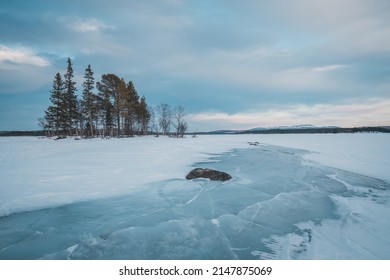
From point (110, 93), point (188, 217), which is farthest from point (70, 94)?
point (188, 217)

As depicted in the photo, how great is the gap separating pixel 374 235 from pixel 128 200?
6273 mm

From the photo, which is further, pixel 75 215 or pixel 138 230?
pixel 75 215

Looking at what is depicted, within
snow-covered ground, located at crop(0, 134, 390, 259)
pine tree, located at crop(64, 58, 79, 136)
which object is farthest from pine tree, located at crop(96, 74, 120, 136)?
snow-covered ground, located at crop(0, 134, 390, 259)

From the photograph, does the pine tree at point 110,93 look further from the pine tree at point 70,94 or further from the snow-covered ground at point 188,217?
the snow-covered ground at point 188,217

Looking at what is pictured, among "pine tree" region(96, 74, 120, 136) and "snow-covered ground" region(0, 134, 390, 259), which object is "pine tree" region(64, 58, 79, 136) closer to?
"pine tree" region(96, 74, 120, 136)

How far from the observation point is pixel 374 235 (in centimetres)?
476

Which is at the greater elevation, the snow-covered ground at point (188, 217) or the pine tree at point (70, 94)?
the pine tree at point (70, 94)

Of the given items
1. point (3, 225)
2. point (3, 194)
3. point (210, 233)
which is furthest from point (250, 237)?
point (3, 194)

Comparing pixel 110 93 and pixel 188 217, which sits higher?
pixel 110 93

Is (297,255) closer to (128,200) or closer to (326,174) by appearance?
(128,200)

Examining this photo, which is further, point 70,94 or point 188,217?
point 70,94

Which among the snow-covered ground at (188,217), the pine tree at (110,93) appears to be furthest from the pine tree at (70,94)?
the snow-covered ground at (188,217)

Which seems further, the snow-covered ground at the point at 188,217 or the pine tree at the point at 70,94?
the pine tree at the point at 70,94

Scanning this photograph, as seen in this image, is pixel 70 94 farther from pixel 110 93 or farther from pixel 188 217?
pixel 188 217
